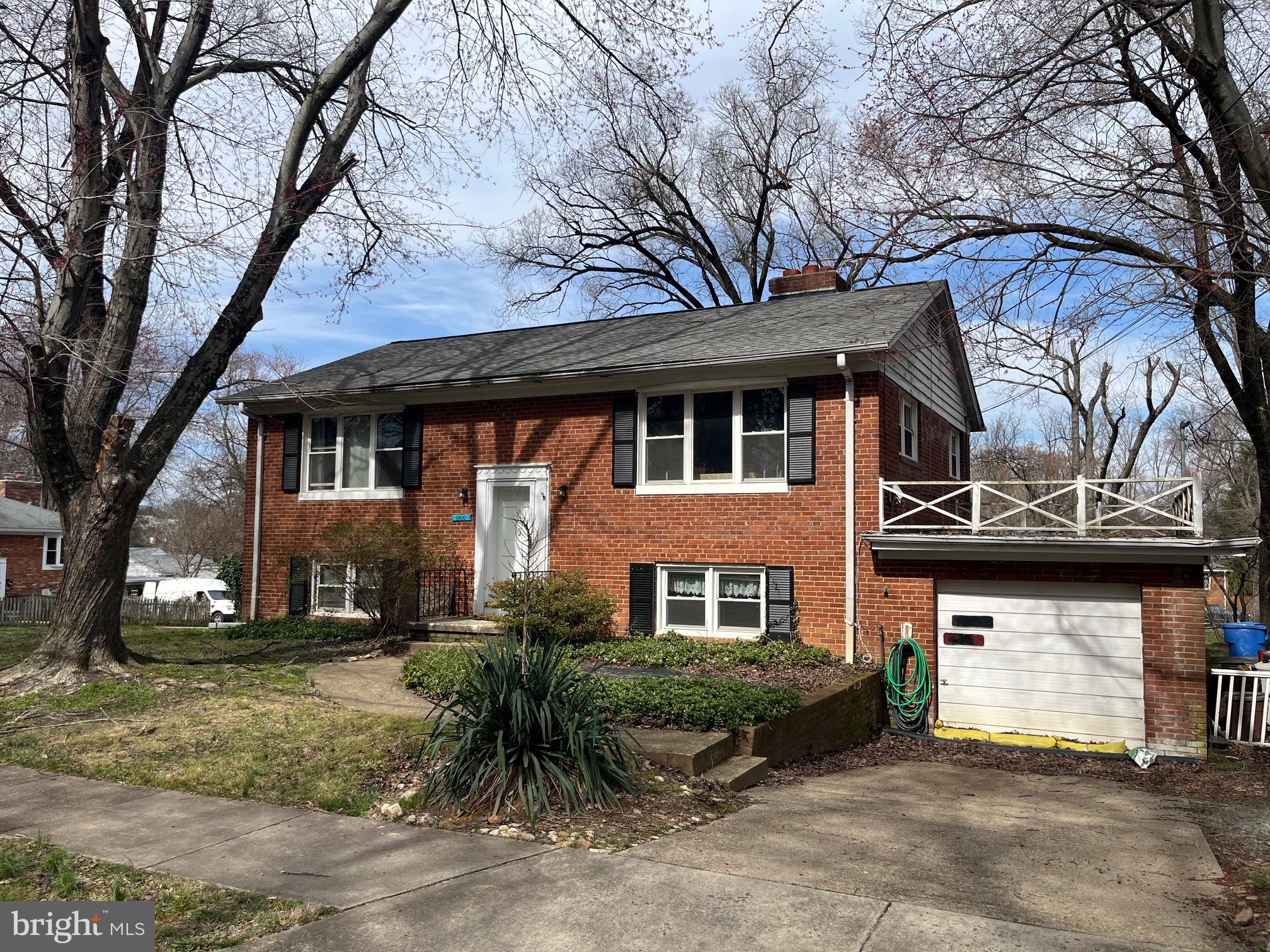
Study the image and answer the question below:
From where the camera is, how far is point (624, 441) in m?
14.6

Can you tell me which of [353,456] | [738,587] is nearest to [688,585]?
[738,587]

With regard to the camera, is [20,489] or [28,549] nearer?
[28,549]

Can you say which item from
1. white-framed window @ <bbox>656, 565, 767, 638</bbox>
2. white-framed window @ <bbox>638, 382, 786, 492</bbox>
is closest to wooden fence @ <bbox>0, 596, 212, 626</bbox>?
white-framed window @ <bbox>656, 565, 767, 638</bbox>

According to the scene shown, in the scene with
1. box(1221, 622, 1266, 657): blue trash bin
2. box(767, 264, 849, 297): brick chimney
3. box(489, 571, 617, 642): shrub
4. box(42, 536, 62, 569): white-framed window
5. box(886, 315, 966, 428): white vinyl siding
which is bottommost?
box(1221, 622, 1266, 657): blue trash bin

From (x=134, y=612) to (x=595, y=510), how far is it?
18.1 m

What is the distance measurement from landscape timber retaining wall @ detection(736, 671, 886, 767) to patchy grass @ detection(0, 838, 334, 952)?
4.85m

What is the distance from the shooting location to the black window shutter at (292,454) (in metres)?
17.5

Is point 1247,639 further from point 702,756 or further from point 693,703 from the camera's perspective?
point 702,756

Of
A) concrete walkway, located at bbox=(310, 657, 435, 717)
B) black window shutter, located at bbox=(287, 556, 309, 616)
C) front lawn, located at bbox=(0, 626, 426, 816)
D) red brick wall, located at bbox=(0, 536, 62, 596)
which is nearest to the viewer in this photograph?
front lawn, located at bbox=(0, 626, 426, 816)

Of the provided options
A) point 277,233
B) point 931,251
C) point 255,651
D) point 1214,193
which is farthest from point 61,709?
point 1214,193

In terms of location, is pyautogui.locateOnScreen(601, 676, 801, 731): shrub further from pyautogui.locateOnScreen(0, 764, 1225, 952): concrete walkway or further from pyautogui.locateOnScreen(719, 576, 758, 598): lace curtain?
pyautogui.locateOnScreen(719, 576, 758, 598): lace curtain

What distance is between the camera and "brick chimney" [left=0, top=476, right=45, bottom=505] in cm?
3831

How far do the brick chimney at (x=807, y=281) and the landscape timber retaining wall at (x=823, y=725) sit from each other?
851 cm

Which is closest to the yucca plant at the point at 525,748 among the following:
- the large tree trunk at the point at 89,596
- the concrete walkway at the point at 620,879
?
the concrete walkway at the point at 620,879
